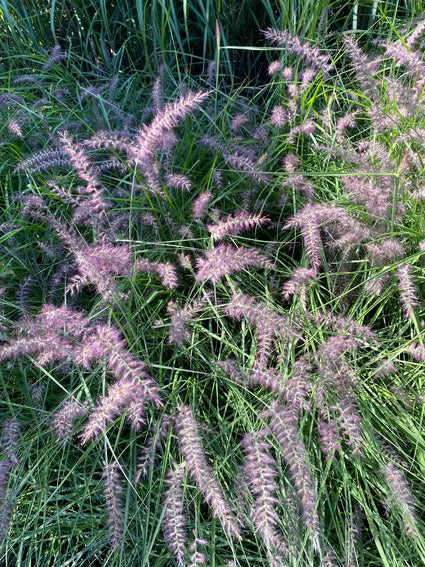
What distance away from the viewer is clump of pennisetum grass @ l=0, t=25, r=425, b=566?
1.45 metres

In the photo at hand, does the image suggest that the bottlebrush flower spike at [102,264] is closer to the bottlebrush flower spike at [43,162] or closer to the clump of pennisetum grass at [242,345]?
the clump of pennisetum grass at [242,345]

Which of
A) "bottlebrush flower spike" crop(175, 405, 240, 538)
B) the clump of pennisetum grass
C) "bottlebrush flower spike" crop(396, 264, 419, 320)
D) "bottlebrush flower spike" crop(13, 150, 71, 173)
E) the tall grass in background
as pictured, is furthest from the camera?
the tall grass in background

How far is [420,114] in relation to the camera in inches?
78.1

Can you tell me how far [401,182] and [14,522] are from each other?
1905 millimetres

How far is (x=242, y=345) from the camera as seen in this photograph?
1.84 meters

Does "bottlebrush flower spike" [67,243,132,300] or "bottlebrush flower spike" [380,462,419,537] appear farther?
"bottlebrush flower spike" [67,243,132,300]

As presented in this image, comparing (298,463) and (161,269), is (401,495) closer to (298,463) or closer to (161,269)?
(298,463)

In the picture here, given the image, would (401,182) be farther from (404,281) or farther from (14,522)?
(14,522)

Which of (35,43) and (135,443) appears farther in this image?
(35,43)

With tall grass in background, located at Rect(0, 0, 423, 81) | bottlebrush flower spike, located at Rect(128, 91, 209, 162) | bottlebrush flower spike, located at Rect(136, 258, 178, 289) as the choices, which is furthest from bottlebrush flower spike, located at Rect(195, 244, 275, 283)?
tall grass in background, located at Rect(0, 0, 423, 81)

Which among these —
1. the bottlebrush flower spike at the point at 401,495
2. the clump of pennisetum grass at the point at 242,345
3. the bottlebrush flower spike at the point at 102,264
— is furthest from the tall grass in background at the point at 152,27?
the bottlebrush flower spike at the point at 401,495

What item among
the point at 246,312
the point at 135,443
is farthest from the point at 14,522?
the point at 246,312

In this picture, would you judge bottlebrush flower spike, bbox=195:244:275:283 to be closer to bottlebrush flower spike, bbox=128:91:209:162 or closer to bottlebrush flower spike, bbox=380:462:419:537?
bottlebrush flower spike, bbox=128:91:209:162

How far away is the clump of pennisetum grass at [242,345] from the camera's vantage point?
1.45m
